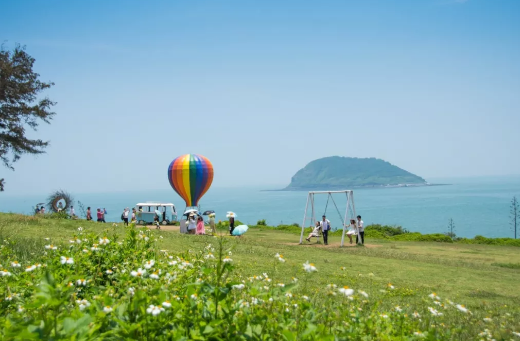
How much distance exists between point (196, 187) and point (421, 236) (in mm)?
26324

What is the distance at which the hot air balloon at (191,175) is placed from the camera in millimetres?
50688

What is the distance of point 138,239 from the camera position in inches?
311

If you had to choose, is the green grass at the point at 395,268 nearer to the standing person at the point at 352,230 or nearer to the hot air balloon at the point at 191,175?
the standing person at the point at 352,230

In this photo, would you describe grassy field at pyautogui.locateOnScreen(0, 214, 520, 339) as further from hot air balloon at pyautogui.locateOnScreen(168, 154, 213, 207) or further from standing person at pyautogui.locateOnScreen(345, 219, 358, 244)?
hot air balloon at pyautogui.locateOnScreen(168, 154, 213, 207)

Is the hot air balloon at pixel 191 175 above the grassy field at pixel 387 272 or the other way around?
above

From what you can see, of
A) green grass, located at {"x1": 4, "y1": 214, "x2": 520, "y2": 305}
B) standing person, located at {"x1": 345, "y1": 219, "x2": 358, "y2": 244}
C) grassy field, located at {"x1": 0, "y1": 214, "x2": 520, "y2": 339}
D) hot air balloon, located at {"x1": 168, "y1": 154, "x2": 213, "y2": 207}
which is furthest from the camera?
hot air balloon, located at {"x1": 168, "y1": 154, "x2": 213, "y2": 207}

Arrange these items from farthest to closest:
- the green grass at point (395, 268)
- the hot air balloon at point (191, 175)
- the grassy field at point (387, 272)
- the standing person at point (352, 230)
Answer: the hot air balloon at point (191, 175) < the standing person at point (352, 230) < the green grass at point (395, 268) < the grassy field at point (387, 272)

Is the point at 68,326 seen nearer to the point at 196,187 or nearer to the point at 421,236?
the point at 421,236

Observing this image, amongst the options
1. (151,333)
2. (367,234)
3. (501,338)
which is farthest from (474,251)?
Result: (151,333)

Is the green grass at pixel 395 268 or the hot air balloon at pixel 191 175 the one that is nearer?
the green grass at pixel 395 268

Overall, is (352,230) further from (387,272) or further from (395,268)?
(387,272)

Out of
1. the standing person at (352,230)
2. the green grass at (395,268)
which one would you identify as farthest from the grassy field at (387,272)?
the standing person at (352,230)

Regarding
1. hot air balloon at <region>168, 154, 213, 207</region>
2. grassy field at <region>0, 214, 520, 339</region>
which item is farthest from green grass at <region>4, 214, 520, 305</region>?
hot air balloon at <region>168, 154, 213, 207</region>

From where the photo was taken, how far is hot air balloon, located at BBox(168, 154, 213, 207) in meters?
50.7
